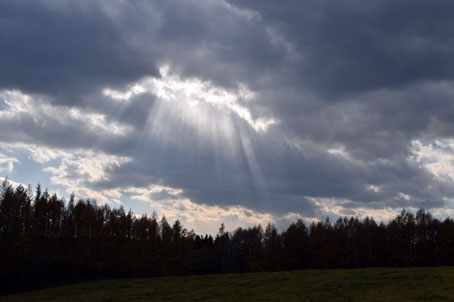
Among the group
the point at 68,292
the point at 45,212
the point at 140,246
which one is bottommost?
the point at 68,292

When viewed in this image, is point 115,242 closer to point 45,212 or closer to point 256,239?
point 45,212

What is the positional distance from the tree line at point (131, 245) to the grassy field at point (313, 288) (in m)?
25.9

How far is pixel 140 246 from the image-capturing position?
96812 millimetres

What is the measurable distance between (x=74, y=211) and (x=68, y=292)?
42.9 m

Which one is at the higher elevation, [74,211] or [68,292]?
[74,211]

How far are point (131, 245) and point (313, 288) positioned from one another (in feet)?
221

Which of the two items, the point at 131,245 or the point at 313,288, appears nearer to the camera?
the point at 313,288

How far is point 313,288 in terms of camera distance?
128ft

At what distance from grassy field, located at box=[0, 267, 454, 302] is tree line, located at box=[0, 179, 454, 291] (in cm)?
2590

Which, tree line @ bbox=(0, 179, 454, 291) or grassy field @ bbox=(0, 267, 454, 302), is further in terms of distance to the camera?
tree line @ bbox=(0, 179, 454, 291)

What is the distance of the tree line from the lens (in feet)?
265

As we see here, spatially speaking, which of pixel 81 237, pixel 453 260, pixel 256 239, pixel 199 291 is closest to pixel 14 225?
pixel 81 237

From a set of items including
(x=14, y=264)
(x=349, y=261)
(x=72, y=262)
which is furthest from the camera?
(x=349, y=261)

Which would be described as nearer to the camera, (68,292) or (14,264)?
(68,292)
